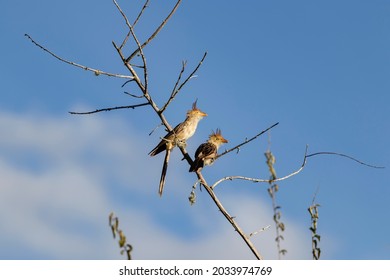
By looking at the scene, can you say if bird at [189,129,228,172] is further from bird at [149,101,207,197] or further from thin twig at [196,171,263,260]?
thin twig at [196,171,263,260]

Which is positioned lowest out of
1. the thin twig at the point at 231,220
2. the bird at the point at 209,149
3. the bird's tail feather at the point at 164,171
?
the thin twig at the point at 231,220

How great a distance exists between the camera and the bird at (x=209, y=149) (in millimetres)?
6936

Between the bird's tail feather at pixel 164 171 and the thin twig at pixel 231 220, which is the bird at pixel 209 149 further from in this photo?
the thin twig at pixel 231 220

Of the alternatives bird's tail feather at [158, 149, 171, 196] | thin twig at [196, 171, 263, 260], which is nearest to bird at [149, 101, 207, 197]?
bird's tail feather at [158, 149, 171, 196]

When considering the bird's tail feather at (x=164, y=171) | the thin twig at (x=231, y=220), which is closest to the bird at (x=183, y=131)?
the bird's tail feather at (x=164, y=171)

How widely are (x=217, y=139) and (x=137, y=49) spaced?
12.4 ft

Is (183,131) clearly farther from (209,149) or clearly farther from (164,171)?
(164,171)

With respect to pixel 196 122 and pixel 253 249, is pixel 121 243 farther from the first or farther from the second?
pixel 196 122

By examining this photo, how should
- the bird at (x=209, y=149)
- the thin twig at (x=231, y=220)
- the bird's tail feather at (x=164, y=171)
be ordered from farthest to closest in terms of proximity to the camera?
the bird at (x=209, y=149) < the bird's tail feather at (x=164, y=171) < the thin twig at (x=231, y=220)

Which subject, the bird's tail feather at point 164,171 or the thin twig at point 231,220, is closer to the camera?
the thin twig at point 231,220

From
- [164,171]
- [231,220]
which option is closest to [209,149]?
[164,171]

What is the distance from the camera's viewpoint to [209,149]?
757cm

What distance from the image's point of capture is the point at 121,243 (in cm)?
226

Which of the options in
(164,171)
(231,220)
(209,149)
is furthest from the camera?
(209,149)
